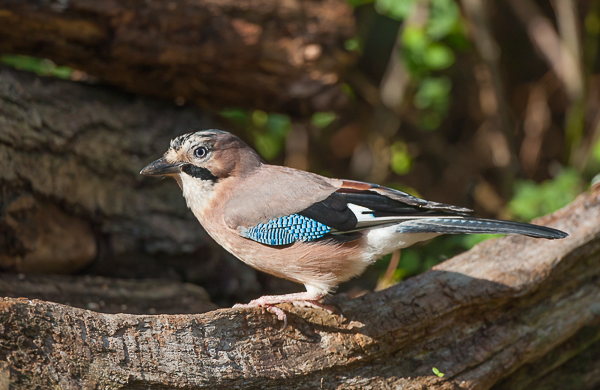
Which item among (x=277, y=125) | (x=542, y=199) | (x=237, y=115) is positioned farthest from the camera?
(x=277, y=125)

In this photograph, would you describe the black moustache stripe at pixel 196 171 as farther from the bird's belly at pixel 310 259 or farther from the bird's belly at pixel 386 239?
the bird's belly at pixel 386 239

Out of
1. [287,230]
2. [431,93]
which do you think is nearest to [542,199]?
[431,93]

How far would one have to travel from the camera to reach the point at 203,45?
4270 millimetres

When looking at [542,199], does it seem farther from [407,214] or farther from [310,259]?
[310,259]

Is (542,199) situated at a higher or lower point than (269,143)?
higher

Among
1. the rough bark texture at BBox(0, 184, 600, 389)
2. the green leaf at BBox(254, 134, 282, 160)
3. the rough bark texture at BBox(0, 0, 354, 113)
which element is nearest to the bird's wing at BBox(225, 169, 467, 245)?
the rough bark texture at BBox(0, 184, 600, 389)

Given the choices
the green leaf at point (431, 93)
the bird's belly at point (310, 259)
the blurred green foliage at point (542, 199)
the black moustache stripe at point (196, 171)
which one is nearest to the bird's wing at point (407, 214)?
Result: the bird's belly at point (310, 259)

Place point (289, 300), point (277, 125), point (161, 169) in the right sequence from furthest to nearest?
point (277, 125) < point (161, 169) < point (289, 300)

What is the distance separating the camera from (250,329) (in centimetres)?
272

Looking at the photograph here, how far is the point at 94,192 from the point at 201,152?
119 cm

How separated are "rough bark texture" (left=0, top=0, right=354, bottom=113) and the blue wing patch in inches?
72.4

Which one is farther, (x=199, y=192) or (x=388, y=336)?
(x=199, y=192)

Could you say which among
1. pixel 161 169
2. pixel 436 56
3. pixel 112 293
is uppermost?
pixel 436 56

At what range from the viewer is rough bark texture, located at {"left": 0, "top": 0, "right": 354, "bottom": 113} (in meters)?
3.89
